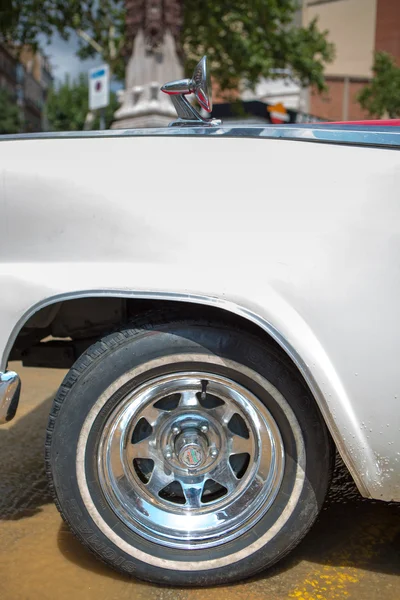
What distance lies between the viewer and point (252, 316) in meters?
1.50

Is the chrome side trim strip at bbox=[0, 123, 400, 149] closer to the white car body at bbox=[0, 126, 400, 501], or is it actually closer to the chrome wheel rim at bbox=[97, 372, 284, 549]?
the white car body at bbox=[0, 126, 400, 501]

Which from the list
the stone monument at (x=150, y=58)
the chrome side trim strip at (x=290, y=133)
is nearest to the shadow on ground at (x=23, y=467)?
the chrome side trim strip at (x=290, y=133)

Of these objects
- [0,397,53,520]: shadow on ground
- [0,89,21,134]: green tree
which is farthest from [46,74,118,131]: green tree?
[0,397,53,520]: shadow on ground

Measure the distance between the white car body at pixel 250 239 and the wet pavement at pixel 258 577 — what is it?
0.38 metres

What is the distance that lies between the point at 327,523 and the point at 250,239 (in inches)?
47.3

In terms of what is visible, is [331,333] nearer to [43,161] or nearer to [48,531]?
[43,161]

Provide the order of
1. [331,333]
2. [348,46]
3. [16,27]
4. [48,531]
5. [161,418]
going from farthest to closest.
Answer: [348,46] → [16,27] → [48,531] → [161,418] → [331,333]

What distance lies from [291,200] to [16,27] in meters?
17.0

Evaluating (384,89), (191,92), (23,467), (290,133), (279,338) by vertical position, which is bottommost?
(23,467)

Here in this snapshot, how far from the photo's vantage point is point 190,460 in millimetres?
1730

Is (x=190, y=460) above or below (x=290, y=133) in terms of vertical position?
below

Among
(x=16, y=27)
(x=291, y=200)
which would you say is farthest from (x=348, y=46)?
(x=291, y=200)

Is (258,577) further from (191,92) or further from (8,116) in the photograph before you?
(8,116)

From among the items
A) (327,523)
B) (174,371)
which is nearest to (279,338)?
(174,371)
